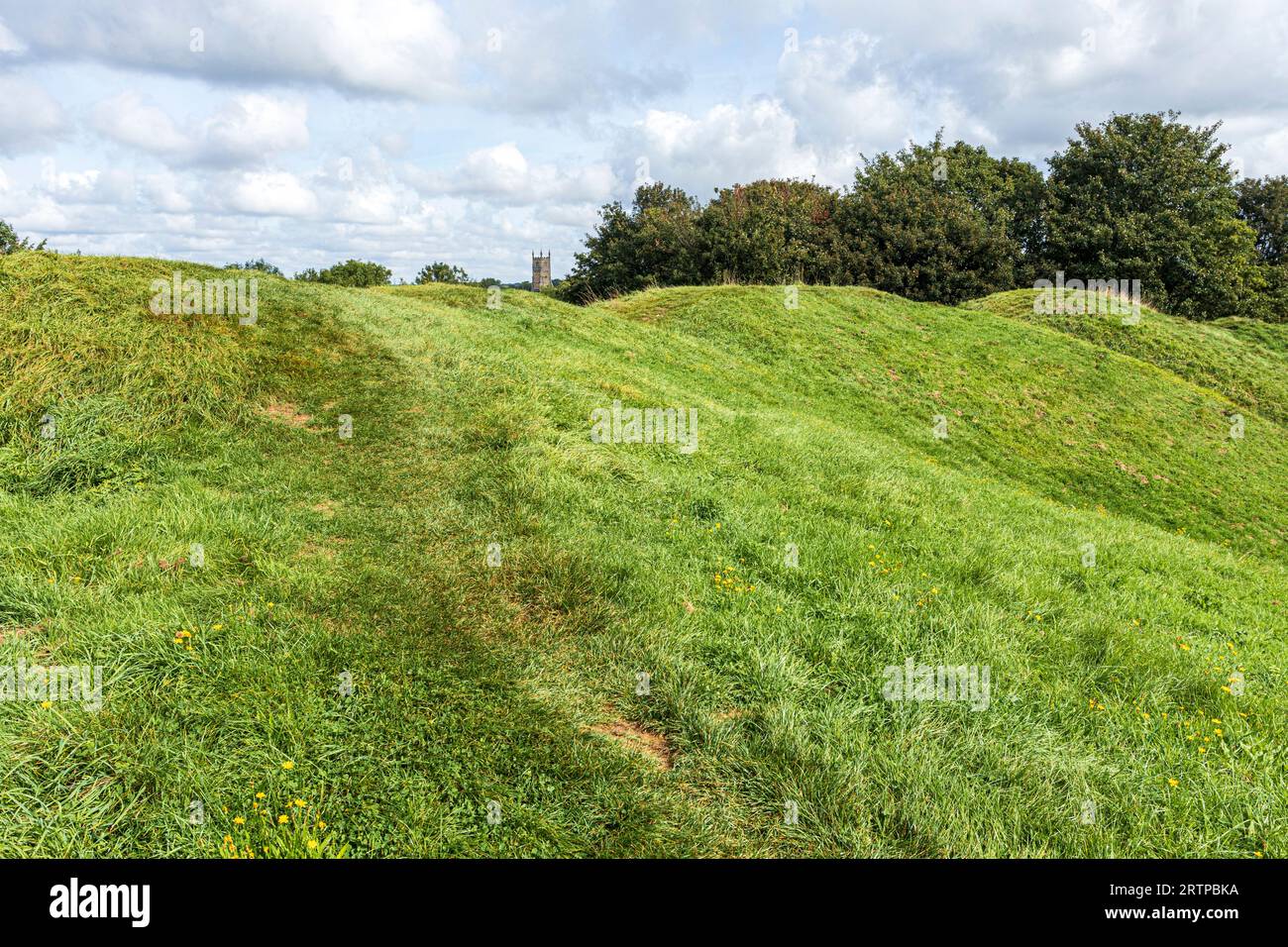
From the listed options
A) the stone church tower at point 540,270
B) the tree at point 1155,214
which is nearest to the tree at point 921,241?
the tree at point 1155,214

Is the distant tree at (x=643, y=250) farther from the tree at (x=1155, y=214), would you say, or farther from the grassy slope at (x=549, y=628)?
the grassy slope at (x=549, y=628)

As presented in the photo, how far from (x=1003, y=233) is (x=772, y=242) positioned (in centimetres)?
1531

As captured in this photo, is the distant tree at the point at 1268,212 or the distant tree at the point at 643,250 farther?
the distant tree at the point at 1268,212

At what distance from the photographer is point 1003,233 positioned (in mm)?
42781

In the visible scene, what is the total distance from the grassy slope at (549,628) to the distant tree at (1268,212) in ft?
242

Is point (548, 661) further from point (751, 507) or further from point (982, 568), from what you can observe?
point (982, 568)

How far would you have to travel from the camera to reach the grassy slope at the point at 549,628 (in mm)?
4020

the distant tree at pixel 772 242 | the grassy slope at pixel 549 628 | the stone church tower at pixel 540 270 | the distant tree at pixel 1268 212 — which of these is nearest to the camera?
the grassy slope at pixel 549 628

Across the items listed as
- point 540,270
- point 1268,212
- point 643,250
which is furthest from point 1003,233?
point 540,270

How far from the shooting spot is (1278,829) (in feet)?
14.2

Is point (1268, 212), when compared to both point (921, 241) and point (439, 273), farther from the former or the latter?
point (439, 273)

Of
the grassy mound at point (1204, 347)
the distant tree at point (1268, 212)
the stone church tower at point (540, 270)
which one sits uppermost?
the stone church tower at point (540, 270)

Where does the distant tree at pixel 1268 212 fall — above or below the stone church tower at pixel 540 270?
below

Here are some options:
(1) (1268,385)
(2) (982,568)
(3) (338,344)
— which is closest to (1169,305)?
(1) (1268,385)
